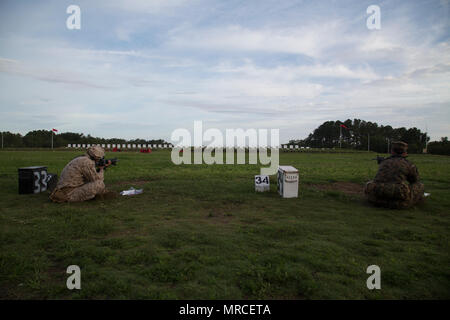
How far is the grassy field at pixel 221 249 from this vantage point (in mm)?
4152

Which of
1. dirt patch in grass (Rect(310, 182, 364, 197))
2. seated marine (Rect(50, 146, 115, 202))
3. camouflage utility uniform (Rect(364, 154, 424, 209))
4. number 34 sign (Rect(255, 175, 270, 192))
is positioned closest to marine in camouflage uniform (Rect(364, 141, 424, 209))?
camouflage utility uniform (Rect(364, 154, 424, 209))

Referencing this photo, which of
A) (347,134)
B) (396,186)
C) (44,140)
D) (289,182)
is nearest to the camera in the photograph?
(396,186)

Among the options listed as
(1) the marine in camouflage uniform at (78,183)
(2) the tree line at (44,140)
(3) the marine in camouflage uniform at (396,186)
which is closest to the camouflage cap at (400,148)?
(3) the marine in camouflage uniform at (396,186)

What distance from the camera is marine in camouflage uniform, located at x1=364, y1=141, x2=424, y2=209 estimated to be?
9234 millimetres

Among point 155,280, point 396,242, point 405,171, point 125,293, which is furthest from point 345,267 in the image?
point 405,171

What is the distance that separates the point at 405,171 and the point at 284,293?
24.4 ft

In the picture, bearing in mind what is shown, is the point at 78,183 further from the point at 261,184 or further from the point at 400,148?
the point at 400,148

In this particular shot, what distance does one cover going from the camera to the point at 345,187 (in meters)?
13.6

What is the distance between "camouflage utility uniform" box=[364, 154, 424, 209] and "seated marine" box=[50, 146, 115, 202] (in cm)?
929

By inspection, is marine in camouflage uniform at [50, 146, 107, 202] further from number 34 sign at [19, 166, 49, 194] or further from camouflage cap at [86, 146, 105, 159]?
number 34 sign at [19, 166, 49, 194]

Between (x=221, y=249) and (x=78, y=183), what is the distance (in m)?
6.54

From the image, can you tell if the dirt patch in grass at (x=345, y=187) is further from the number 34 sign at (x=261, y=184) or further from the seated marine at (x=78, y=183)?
the seated marine at (x=78, y=183)

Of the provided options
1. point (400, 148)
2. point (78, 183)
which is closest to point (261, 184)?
point (400, 148)
